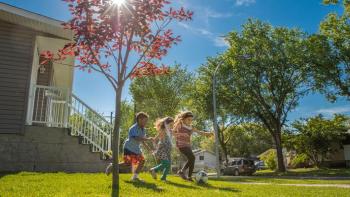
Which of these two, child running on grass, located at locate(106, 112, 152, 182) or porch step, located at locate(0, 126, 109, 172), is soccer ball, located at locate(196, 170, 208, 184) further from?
porch step, located at locate(0, 126, 109, 172)

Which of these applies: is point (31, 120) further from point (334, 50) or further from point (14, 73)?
point (334, 50)

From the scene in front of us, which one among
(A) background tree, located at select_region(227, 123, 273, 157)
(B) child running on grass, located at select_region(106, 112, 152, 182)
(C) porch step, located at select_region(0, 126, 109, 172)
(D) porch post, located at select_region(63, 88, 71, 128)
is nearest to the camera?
(B) child running on grass, located at select_region(106, 112, 152, 182)

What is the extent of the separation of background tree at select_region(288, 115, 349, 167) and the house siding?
100ft

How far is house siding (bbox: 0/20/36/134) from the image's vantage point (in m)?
10.2

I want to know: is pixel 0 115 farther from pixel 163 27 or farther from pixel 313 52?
pixel 313 52

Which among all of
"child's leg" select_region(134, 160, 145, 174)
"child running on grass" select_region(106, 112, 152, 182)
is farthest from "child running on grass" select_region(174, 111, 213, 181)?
"child's leg" select_region(134, 160, 145, 174)

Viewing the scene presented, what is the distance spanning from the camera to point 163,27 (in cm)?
541

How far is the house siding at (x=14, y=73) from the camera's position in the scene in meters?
10.2

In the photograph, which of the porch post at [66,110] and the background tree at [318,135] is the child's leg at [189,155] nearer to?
the porch post at [66,110]

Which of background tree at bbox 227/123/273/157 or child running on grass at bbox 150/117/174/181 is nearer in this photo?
child running on grass at bbox 150/117/174/181

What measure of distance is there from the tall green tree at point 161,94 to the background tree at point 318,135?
14.1 m

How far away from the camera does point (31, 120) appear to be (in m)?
10.4

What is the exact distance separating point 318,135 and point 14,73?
31858 mm

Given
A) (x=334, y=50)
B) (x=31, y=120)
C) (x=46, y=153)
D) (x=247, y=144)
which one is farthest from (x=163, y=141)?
(x=247, y=144)
